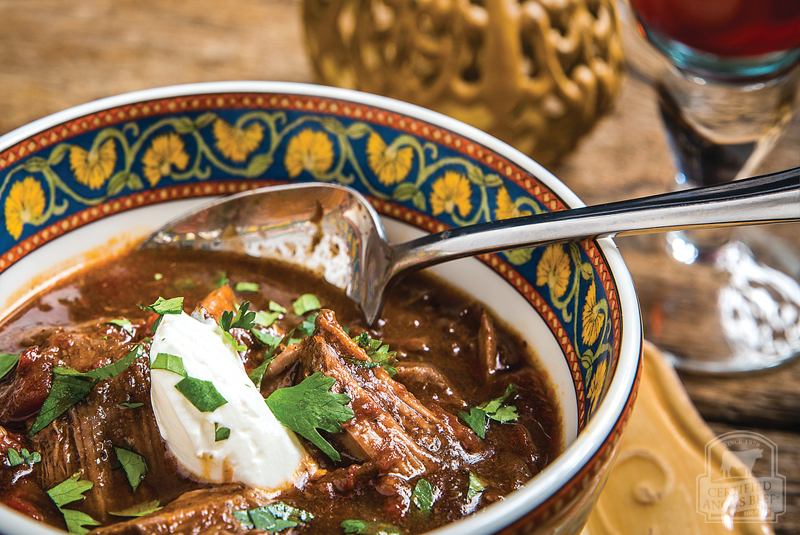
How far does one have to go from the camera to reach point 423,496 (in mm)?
1620

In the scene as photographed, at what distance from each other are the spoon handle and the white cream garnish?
0.66m

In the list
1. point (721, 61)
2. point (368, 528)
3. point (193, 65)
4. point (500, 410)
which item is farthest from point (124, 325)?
point (721, 61)

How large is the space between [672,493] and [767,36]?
1614 mm

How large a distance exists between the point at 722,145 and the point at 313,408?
214 centimetres

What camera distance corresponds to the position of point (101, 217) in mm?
2271

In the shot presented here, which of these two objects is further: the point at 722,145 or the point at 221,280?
the point at 722,145

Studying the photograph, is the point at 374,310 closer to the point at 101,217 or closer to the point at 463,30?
the point at 101,217

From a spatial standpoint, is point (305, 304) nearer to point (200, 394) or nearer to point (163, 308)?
point (163, 308)

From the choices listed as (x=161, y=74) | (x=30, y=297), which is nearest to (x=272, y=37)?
(x=161, y=74)

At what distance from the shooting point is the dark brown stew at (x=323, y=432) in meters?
1.60

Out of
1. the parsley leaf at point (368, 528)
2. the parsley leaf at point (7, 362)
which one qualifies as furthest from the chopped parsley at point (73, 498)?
the parsley leaf at point (368, 528)

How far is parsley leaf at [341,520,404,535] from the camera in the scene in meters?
1.54

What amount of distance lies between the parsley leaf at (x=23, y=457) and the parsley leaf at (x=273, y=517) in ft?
1.72

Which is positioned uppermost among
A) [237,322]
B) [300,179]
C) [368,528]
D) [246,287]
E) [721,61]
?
[721,61]
